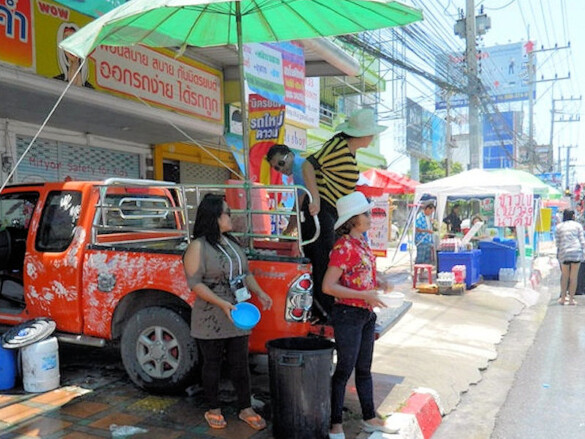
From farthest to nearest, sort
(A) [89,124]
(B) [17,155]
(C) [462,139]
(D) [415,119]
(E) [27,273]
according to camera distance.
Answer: (C) [462,139] < (D) [415,119] < (A) [89,124] < (B) [17,155] < (E) [27,273]

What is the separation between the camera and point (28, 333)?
14.7ft

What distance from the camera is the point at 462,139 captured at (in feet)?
195

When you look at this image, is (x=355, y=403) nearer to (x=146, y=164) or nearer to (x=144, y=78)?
(x=144, y=78)

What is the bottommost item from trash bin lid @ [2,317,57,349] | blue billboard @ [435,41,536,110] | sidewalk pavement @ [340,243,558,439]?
sidewalk pavement @ [340,243,558,439]

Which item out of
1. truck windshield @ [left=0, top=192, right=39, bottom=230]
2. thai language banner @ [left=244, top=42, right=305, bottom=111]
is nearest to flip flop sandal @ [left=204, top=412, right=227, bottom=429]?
truck windshield @ [left=0, top=192, right=39, bottom=230]

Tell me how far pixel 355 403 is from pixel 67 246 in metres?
2.95

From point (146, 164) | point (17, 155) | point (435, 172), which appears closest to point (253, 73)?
point (146, 164)

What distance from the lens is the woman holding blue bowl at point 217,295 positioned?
3.74m

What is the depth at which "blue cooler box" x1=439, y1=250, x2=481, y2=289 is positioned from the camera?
1111 cm

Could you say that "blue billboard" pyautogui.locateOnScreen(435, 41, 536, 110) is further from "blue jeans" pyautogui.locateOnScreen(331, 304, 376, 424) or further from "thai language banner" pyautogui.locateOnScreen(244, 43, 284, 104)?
"blue jeans" pyautogui.locateOnScreen(331, 304, 376, 424)

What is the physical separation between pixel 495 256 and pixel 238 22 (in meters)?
9.75

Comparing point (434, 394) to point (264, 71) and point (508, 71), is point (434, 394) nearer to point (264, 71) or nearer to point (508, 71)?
point (264, 71)

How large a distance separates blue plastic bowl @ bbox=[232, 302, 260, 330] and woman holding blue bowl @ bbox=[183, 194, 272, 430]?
0.05 metres

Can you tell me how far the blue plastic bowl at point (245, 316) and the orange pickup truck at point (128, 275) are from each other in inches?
14.9
